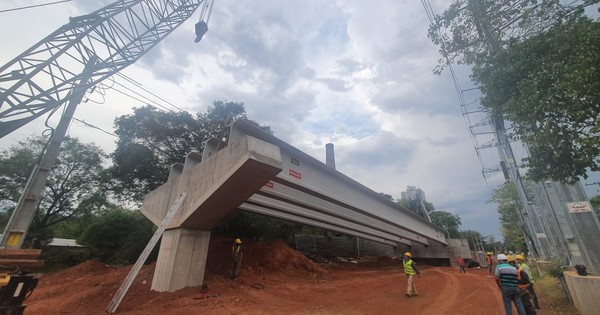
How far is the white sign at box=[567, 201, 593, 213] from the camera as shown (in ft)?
28.7

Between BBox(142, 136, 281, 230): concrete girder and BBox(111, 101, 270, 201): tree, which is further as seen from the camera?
BBox(111, 101, 270, 201): tree

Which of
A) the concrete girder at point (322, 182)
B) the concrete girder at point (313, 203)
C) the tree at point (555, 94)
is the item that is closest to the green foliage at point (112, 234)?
the concrete girder at point (313, 203)

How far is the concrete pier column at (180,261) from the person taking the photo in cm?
971

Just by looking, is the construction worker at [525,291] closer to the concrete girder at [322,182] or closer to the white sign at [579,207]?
the white sign at [579,207]

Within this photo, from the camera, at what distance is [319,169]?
13102mm

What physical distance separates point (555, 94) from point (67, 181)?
37.1 meters

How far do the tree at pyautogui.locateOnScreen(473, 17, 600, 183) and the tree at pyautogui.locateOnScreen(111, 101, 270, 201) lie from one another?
17.6 m

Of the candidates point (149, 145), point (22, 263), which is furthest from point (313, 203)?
point (149, 145)

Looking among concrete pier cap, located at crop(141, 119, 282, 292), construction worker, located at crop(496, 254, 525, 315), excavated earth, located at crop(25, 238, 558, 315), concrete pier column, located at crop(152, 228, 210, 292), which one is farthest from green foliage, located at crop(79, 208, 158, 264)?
construction worker, located at crop(496, 254, 525, 315)

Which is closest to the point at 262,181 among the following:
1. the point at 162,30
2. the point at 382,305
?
the point at 382,305

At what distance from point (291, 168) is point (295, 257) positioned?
9364mm

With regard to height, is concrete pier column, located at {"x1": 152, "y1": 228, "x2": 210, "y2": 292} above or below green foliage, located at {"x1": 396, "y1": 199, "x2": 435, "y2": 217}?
below

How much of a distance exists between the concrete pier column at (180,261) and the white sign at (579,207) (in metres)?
12.9

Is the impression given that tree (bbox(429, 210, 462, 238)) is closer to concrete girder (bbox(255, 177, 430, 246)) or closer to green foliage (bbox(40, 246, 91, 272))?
concrete girder (bbox(255, 177, 430, 246))
